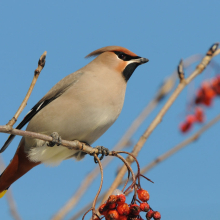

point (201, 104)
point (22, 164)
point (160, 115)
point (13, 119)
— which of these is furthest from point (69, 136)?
point (201, 104)

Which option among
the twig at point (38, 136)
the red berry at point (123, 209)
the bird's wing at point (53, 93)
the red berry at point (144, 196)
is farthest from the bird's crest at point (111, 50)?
the red berry at point (123, 209)

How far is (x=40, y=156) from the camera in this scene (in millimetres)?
4039

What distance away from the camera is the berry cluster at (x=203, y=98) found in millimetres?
4516

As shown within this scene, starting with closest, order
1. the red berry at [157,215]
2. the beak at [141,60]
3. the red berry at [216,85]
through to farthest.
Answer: the red berry at [157,215] → the beak at [141,60] → the red berry at [216,85]

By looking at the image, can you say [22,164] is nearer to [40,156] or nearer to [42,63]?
[40,156]

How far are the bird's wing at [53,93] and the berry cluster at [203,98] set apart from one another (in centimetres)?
145

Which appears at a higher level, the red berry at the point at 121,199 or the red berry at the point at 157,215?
the red berry at the point at 157,215

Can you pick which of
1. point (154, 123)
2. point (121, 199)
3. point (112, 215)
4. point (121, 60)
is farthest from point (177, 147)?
point (121, 60)

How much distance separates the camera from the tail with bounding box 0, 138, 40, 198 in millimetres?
4133

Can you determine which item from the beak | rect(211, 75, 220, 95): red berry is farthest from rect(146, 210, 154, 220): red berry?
rect(211, 75, 220, 95): red berry

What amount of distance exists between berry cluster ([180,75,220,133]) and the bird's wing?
1.45m

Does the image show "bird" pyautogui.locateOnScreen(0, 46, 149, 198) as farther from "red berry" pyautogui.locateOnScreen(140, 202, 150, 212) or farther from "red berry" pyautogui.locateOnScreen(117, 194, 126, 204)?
"red berry" pyautogui.locateOnScreen(140, 202, 150, 212)

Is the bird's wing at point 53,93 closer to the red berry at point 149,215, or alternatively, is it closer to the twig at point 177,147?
the twig at point 177,147

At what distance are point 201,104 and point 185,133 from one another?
41 centimetres
